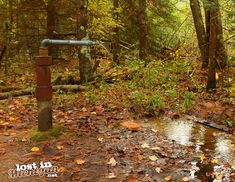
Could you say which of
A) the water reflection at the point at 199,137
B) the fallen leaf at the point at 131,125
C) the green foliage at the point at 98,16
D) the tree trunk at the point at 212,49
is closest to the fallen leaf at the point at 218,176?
the water reflection at the point at 199,137

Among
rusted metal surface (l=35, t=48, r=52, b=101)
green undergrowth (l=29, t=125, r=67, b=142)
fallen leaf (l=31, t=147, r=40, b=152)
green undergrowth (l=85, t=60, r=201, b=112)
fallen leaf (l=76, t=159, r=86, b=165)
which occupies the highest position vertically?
rusted metal surface (l=35, t=48, r=52, b=101)

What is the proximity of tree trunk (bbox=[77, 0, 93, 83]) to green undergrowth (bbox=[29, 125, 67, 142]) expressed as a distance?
161 inches

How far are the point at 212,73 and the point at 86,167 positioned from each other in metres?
5.19

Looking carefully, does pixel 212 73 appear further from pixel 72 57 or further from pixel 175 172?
pixel 72 57

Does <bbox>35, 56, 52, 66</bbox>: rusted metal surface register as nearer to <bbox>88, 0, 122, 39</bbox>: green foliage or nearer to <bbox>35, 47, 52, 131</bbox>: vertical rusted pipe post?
<bbox>35, 47, 52, 131</bbox>: vertical rusted pipe post

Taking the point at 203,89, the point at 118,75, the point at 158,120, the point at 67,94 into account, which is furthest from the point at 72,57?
the point at 158,120

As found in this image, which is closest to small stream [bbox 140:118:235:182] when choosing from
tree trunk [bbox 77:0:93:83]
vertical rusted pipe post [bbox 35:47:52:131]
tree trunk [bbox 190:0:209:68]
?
vertical rusted pipe post [bbox 35:47:52:131]

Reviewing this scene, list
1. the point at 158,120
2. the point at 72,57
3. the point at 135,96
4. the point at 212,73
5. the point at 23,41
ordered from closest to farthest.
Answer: the point at 158,120 → the point at 135,96 → the point at 212,73 → the point at 23,41 → the point at 72,57

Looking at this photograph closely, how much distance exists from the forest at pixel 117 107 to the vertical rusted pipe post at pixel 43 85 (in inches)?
0.6

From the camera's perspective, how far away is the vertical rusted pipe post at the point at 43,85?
434 cm

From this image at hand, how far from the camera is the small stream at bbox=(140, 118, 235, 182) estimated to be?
142 inches

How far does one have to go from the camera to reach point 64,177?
3439 mm

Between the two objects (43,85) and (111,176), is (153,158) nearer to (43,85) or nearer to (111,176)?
(111,176)

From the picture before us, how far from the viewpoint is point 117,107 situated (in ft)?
21.3
